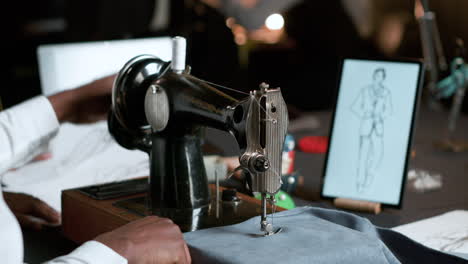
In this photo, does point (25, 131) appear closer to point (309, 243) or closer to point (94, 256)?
point (94, 256)

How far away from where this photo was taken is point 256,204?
1.30m

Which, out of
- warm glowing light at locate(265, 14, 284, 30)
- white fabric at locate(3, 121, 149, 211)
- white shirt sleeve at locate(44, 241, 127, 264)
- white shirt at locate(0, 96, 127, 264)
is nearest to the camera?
white shirt sleeve at locate(44, 241, 127, 264)

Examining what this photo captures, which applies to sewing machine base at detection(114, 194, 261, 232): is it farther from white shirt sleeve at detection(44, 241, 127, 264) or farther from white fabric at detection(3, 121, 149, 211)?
white fabric at detection(3, 121, 149, 211)

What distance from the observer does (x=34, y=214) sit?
1455mm

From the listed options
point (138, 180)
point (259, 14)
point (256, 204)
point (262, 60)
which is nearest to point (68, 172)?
point (138, 180)

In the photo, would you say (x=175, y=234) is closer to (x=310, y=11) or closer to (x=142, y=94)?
(x=142, y=94)

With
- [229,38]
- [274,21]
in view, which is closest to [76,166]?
[274,21]

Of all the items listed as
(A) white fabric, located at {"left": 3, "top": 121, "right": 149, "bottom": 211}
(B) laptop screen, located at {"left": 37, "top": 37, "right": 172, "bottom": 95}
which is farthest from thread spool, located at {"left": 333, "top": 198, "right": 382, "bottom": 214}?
(B) laptop screen, located at {"left": 37, "top": 37, "right": 172, "bottom": 95}

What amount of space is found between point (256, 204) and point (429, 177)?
730 mm

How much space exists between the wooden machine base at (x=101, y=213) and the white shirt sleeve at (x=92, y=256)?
0.77 feet

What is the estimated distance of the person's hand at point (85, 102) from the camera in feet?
4.78

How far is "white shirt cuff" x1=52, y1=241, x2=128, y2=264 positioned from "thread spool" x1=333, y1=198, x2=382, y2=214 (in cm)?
68

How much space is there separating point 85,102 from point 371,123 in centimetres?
69

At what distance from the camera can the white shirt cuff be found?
0.97 metres
